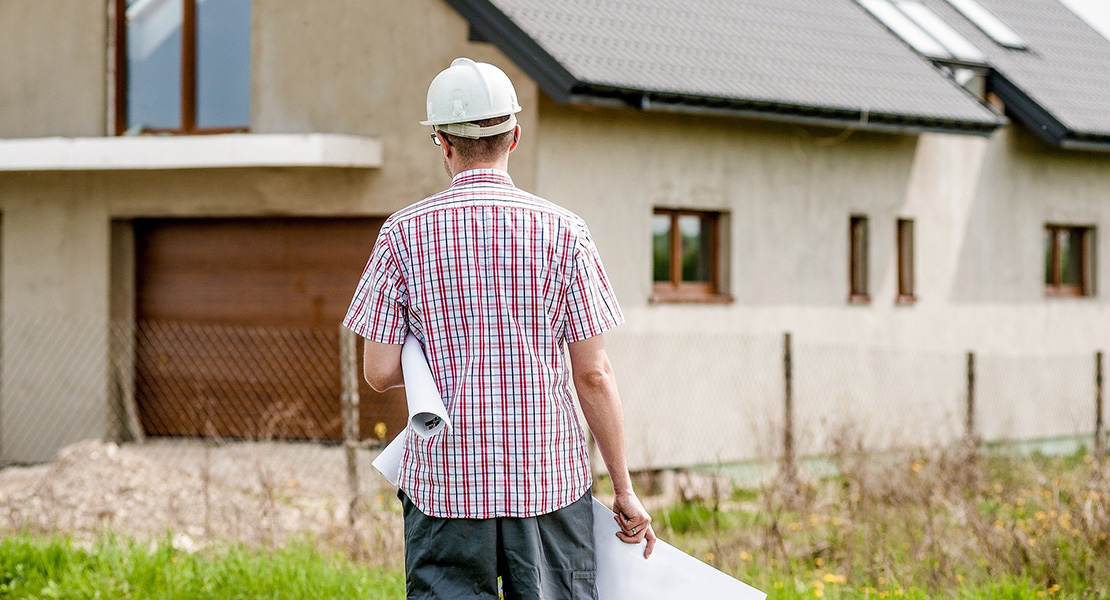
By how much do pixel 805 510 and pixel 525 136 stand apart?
12.9 feet

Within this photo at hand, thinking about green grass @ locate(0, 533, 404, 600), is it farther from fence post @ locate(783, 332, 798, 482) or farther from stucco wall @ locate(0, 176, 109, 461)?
stucco wall @ locate(0, 176, 109, 461)

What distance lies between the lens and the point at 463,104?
319cm

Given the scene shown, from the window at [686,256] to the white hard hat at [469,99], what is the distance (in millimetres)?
8324

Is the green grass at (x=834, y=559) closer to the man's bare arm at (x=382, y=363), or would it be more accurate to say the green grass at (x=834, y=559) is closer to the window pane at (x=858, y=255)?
the man's bare arm at (x=382, y=363)

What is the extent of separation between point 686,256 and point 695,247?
0.17 metres

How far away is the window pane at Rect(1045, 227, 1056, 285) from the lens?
600 inches

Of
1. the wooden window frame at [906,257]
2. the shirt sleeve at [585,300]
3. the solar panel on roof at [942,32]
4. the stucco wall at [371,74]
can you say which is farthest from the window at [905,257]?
the shirt sleeve at [585,300]

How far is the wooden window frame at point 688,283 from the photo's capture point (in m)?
11.8

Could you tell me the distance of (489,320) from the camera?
319 cm

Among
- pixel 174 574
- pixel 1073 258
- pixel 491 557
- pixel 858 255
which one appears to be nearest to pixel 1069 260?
pixel 1073 258

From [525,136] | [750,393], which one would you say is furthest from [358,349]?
[750,393]

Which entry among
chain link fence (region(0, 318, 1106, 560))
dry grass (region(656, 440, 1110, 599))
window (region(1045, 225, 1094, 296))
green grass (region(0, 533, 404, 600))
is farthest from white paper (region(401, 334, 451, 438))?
window (region(1045, 225, 1094, 296))

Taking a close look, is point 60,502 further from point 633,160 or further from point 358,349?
point 633,160

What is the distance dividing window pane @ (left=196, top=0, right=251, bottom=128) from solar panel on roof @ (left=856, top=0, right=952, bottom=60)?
6.65 m
